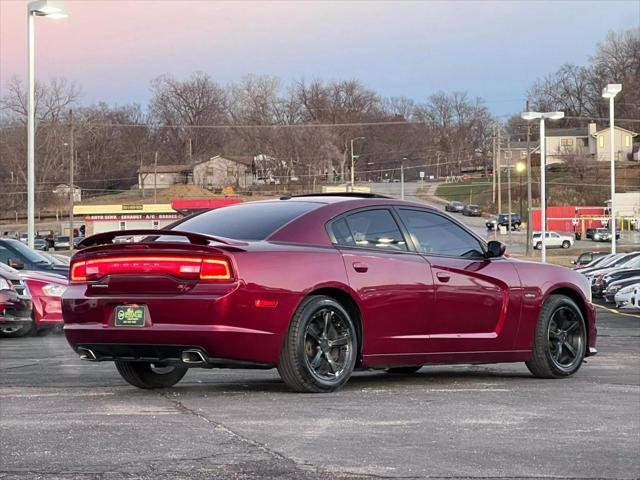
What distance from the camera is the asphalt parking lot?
16.4ft

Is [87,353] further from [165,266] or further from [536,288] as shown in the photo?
[536,288]

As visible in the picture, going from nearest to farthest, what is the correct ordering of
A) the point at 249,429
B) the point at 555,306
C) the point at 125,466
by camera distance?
the point at 125,466 < the point at 249,429 < the point at 555,306

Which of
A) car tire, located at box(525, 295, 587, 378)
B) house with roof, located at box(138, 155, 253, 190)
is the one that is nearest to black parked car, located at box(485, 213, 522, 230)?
house with roof, located at box(138, 155, 253, 190)

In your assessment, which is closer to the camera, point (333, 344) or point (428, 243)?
point (333, 344)

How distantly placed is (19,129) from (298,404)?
10452 centimetres

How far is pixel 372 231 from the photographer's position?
321 inches

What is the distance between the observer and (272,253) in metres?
7.22

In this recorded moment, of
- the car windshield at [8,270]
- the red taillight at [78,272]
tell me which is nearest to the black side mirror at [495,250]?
the red taillight at [78,272]

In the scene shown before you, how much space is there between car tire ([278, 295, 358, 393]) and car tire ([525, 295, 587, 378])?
2113 mm

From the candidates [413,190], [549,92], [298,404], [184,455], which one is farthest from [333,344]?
[549,92]

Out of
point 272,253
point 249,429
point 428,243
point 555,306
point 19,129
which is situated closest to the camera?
point 249,429

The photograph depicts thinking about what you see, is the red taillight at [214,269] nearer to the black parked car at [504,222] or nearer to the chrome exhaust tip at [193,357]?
the chrome exhaust tip at [193,357]

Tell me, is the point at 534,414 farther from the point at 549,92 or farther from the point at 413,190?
the point at 549,92

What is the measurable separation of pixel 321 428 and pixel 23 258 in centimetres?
1311
